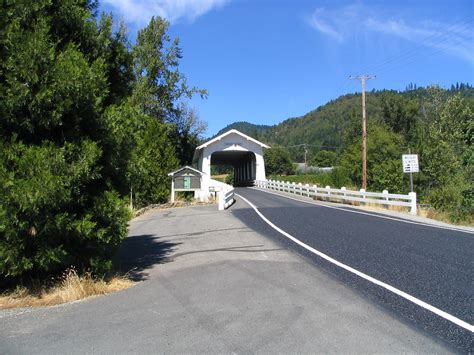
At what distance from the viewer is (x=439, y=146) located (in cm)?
4853

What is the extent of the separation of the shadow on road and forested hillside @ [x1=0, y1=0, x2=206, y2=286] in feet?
2.84

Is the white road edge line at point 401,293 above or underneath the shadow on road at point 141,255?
above

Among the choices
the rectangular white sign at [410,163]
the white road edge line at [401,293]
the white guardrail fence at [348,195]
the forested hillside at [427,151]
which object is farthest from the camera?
the rectangular white sign at [410,163]

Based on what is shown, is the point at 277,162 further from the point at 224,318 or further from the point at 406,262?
the point at 224,318

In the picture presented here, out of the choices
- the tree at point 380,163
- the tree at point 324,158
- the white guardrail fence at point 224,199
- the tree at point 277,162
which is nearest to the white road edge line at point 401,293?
the white guardrail fence at point 224,199

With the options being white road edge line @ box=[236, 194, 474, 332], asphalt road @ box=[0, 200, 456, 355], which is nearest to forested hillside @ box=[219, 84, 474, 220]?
white road edge line @ box=[236, 194, 474, 332]

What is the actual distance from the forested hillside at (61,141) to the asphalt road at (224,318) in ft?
3.51

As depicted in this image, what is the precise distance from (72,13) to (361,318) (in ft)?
22.0

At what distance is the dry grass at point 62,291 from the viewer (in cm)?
705

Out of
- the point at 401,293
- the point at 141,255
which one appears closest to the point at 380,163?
the point at 141,255

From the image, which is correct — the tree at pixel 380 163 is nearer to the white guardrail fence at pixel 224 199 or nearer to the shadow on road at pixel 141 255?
the white guardrail fence at pixel 224 199

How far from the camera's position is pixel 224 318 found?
5.57 meters

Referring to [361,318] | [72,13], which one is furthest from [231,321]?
[72,13]

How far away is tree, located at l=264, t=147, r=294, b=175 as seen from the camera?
411 feet
